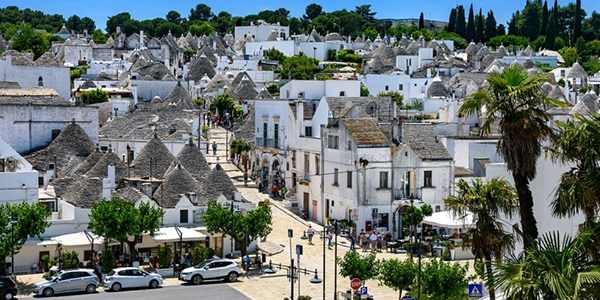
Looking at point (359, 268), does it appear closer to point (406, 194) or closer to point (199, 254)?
point (199, 254)

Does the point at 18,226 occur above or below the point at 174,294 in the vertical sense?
above

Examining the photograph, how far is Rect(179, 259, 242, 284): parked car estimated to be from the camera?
132ft

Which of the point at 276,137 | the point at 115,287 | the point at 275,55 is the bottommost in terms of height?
the point at 115,287

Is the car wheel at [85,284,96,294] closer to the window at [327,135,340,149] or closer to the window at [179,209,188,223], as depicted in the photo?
the window at [179,209,188,223]

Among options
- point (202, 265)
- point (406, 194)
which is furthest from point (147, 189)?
point (406, 194)

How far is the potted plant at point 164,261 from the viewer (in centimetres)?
4184

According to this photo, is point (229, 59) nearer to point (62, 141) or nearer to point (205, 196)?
point (62, 141)

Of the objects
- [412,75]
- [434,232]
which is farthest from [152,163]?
[412,75]

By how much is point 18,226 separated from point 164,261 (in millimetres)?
6417

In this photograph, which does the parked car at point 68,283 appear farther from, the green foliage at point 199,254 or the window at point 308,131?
the window at point 308,131

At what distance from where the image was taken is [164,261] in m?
42.0

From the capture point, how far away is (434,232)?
49.8 meters

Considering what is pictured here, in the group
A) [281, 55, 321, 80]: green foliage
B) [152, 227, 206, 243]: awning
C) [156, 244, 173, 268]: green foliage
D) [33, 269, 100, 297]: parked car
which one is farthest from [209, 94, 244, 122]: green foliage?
[33, 269, 100, 297]: parked car

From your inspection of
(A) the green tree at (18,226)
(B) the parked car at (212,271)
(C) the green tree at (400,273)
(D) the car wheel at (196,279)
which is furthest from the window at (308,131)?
(C) the green tree at (400,273)
